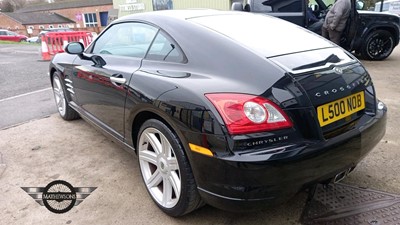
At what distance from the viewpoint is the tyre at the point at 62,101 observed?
4410 mm

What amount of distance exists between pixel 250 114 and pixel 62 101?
3.49 meters

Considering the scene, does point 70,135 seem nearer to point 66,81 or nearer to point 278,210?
point 66,81

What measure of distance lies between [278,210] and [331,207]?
1.30 ft

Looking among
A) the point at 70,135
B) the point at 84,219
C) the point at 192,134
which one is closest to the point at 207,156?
the point at 192,134

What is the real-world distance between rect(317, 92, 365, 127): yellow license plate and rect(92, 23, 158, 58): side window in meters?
1.51

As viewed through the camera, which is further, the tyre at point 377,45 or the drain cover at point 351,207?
the tyre at point 377,45

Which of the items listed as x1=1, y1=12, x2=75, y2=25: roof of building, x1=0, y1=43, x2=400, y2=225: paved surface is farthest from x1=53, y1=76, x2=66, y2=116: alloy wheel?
x1=1, y1=12, x2=75, y2=25: roof of building

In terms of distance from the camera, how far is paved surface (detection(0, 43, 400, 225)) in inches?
97.8

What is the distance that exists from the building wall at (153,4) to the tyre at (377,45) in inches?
619

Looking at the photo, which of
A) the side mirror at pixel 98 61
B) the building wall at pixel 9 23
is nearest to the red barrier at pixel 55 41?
the side mirror at pixel 98 61

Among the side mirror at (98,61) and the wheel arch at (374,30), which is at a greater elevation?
the side mirror at (98,61)

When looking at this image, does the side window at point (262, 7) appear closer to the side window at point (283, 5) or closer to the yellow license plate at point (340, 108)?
the side window at point (283, 5)

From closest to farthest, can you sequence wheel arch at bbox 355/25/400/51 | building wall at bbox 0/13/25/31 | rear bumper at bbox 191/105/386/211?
1. rear bumper at bbox 191/105/386/211
2. wheel arch at bbox 355/25/400/51
3. building wall at bbox 0/13/25/31

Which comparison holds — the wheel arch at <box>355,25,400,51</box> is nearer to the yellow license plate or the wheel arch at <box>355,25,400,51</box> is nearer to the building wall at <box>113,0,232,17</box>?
the yellow license plate
